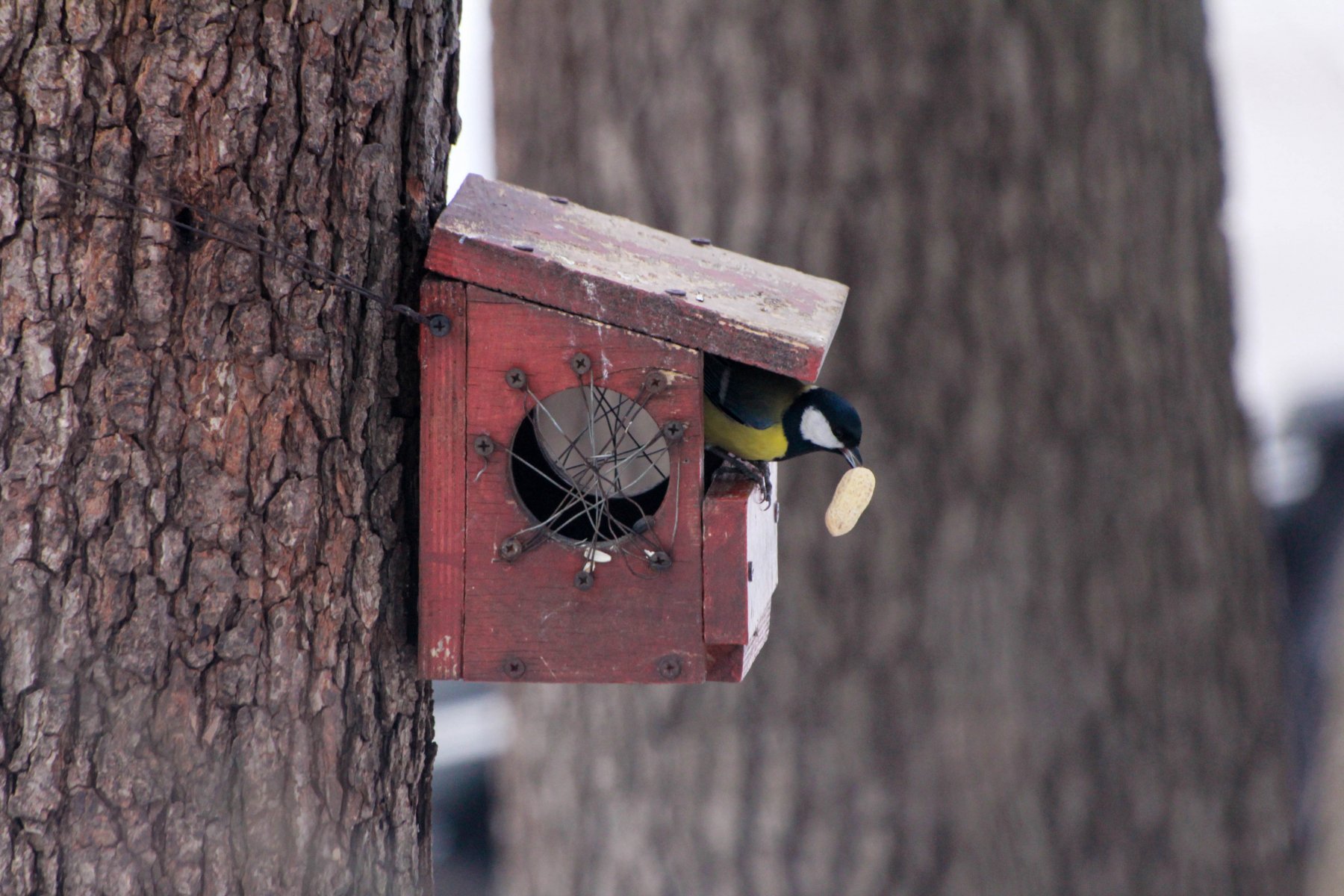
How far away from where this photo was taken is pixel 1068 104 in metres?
3.57

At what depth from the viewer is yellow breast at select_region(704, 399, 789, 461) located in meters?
2.37

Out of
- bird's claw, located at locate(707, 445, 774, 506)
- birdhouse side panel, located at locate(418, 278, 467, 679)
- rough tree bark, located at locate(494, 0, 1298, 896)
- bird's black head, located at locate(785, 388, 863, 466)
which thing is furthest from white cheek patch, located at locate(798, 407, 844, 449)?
rough tree bark, located at locate(494, 0, 1298, 896)

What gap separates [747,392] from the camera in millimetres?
2301

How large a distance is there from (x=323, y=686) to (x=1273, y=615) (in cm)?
307

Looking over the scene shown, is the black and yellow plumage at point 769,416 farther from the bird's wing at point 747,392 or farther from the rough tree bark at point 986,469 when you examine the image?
the rough tree bark at point 986,469

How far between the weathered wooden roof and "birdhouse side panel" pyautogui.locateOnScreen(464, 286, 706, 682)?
1.7 inches

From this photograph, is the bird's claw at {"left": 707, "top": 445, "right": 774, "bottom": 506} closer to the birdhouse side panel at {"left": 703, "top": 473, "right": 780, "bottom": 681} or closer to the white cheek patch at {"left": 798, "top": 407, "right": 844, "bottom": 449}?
the white cheek patch at {"left": 798, "top": 407, "right": 844, "bottom": 449}

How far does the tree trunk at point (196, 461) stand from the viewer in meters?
1.64

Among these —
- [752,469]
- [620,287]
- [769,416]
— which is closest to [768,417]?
[769,416]

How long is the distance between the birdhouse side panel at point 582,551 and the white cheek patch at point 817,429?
62cm

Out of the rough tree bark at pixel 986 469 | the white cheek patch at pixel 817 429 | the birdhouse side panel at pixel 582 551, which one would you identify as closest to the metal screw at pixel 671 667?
the birdhouse side panel at pixel 582 551

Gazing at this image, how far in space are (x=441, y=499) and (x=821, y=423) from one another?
872 millimetres

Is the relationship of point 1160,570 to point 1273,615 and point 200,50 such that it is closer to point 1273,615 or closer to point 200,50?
point 1273,615

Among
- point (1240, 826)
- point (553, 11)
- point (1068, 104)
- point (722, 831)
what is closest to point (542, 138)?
point (553, 11)
